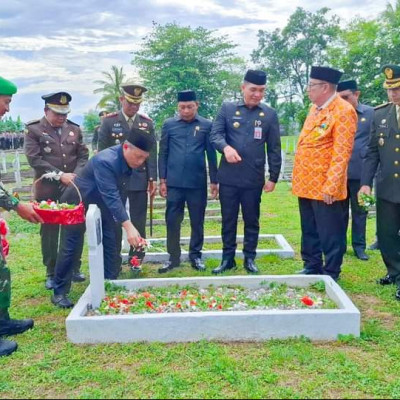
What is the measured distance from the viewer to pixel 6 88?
390cm

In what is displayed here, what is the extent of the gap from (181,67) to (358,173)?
3397cm

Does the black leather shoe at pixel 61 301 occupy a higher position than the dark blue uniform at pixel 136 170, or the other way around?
the dark blue uniform at pixel 136 170

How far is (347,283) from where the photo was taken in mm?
5277

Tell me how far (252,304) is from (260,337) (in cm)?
47

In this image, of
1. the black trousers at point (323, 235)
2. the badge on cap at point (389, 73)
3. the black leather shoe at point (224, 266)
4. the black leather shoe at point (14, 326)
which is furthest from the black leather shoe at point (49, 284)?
the badge on cap at point (389, 73)

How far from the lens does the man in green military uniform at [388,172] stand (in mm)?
4734

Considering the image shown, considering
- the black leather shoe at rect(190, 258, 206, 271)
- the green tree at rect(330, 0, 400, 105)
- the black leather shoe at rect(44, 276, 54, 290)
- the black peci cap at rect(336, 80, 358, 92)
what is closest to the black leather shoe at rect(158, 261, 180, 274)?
the black leather shoe at rect(190, 258, 206, 271)

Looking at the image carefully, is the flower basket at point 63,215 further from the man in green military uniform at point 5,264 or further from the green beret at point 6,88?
the green beret at point 6,88

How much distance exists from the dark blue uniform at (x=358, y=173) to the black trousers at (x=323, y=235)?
0.68m

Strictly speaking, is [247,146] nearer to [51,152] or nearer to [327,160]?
[327,160]

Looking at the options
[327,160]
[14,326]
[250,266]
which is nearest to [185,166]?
[250,266]

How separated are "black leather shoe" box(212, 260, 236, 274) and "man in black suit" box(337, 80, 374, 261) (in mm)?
1498

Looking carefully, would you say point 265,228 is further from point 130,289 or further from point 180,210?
point 130,289

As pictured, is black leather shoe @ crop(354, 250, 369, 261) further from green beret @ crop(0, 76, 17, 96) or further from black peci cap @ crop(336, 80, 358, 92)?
green beret @ crop(0, 76, 17, 96)
